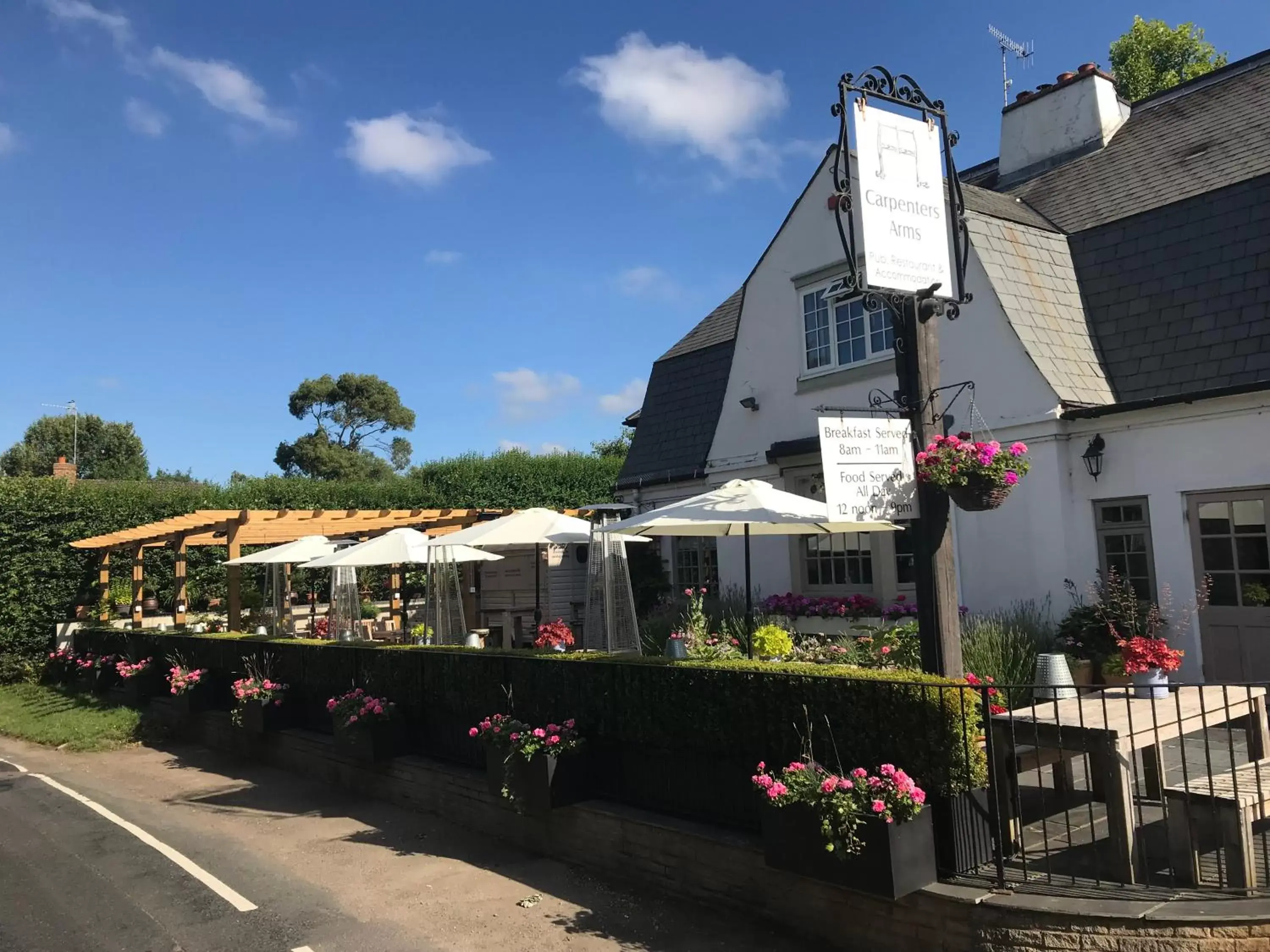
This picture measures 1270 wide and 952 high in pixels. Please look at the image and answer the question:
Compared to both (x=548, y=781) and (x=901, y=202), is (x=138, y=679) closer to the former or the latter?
(x=548, y=781)

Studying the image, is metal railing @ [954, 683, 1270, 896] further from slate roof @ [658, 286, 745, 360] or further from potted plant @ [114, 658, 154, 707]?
potted plant @ [114, 658, 154, 707]

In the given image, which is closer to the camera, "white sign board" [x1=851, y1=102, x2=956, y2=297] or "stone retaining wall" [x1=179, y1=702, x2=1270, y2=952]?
"stone retaining wall" [x1=179, y1=702, x2=1270, y2=952]

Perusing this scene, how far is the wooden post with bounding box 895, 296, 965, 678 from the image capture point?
5.58 m

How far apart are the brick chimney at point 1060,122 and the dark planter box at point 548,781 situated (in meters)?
12.7

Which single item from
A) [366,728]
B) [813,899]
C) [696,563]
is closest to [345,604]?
[366,728]

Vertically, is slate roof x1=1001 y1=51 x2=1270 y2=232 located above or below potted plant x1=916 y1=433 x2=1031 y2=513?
above

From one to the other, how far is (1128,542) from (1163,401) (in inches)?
59.9

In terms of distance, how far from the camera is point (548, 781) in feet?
22.2

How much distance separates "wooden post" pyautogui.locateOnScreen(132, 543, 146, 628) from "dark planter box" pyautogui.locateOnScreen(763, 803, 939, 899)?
14811mm

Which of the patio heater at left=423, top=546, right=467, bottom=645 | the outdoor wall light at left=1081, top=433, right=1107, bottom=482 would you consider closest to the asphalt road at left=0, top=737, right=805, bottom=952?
the patio heater at left=423, top=546, right=467, bottom=645

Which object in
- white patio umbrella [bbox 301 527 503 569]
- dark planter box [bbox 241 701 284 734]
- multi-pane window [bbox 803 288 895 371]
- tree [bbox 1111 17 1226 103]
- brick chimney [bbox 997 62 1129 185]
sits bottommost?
dark planter box [bbox 241 701 284 734]

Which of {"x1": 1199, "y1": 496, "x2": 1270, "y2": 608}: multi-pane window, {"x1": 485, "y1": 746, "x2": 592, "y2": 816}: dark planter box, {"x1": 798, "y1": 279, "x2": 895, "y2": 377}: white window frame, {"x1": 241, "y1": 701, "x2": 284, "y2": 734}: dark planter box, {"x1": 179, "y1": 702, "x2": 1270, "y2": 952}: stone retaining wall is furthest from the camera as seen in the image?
{"x1": 798, "y1": 279, "x2": 895, "y2": 377}: white window frame

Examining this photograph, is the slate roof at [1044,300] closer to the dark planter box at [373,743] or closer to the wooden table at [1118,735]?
the wooden table at [1118,735]

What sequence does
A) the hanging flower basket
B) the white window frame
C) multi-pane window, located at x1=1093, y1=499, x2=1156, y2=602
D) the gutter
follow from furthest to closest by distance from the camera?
the white window frame → multi-pane window, located at x1=1093, y1=499, x2=1156, y2=602 → the gutter → the hanging flower basket
